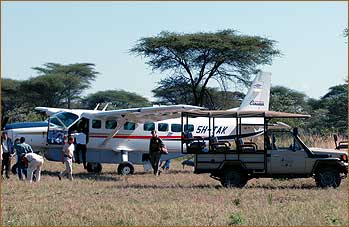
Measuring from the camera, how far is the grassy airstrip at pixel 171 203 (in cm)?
1148

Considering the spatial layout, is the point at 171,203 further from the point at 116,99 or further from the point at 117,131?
the point at 116,99

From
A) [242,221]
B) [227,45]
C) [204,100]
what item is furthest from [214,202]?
[204,100]

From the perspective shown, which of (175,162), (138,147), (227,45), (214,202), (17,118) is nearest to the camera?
(214,202)

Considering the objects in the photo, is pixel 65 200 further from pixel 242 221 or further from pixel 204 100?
pixel 204 100

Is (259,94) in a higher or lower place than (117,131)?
higher

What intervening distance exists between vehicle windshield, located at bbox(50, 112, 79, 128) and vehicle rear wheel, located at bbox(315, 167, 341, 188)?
33.2 ft

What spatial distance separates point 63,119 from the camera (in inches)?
963

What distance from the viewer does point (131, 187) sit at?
1761 centimetres

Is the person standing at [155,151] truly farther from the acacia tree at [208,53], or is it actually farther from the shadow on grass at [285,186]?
the acacia tree at [208,53]

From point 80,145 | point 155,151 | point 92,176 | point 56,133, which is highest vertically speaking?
point 56,133

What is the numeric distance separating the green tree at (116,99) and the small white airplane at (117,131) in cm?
3836

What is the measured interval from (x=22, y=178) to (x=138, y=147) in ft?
18.9

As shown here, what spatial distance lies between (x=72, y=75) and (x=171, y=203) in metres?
49.2

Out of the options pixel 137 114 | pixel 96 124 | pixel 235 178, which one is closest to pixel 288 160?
pixel 235 178
